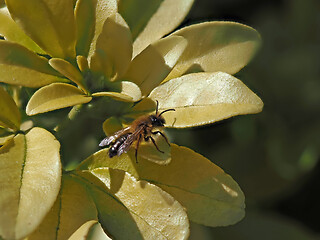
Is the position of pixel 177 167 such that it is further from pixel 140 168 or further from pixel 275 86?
pixel 275 86

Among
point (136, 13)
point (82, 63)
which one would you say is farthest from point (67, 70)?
point (136, 13)

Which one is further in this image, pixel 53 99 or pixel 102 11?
pixel 102 11

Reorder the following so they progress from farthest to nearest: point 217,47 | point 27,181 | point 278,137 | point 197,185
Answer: point 278,137 → point 217,47 → point 197,185 → point 27,181

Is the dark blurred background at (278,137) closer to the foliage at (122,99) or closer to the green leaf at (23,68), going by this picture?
the foliage at (122,99)

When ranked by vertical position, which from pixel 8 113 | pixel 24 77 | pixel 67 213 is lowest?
pixel 67 213

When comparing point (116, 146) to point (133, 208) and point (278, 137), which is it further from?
point (278, 137)

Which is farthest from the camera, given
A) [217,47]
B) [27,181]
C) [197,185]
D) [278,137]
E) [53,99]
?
[278,137]

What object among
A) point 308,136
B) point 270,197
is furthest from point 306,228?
point 308,136
